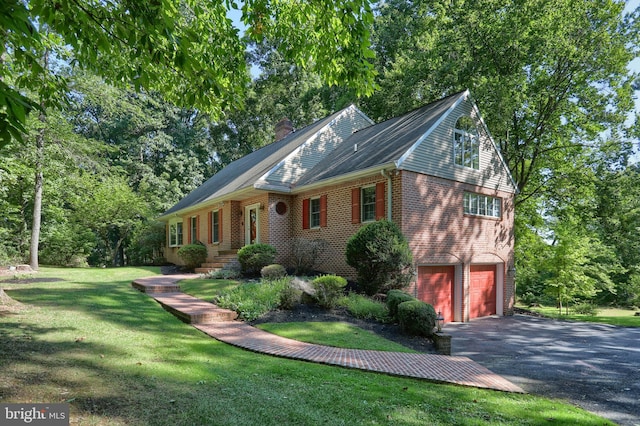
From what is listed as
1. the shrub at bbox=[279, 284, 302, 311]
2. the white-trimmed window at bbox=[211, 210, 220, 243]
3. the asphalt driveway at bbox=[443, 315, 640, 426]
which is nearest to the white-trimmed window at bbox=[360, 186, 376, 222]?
the shrub at bbox=[279, 284, 302, 311]

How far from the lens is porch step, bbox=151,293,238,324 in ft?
27.7

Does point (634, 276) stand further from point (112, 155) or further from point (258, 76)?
point (112, 155)

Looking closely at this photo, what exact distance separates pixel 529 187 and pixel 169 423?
21.5 m

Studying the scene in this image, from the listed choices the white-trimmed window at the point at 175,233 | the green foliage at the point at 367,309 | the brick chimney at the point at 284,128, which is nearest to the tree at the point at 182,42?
the green foliage at the point at 367,309

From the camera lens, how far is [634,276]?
83.5 ft

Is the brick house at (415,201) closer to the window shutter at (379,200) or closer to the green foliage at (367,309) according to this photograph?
the window shutter at (379,200)

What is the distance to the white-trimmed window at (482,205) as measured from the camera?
1439cm

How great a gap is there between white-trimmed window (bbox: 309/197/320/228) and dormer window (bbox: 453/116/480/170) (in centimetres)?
544

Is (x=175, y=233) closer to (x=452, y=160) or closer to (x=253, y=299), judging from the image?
(x=253, y=299)

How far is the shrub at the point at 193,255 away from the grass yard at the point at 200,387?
11.4 metres

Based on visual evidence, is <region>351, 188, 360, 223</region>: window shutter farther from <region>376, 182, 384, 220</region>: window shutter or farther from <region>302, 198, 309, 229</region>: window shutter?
<region>302, 198, 309, 229</region>: window shutter

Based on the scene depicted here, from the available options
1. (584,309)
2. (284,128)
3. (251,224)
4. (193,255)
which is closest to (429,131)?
(251,224)

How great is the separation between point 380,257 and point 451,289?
4581 millimetres

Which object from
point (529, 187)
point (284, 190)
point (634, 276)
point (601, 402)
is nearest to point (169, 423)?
point (601, 402)
